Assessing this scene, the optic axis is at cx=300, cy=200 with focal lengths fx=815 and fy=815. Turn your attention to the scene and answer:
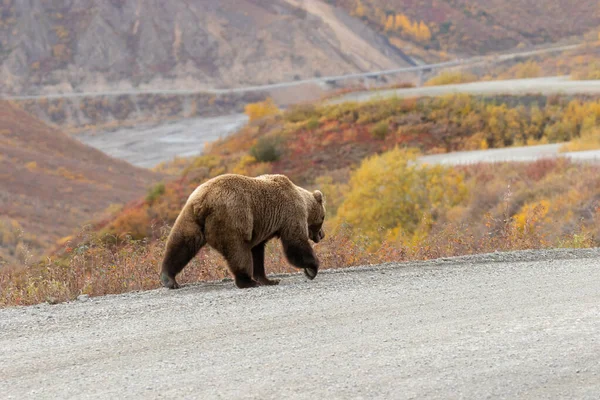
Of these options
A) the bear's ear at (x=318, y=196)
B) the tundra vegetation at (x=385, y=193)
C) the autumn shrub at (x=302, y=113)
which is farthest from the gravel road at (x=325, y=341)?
the autumn shrub at (x=302, y=113)

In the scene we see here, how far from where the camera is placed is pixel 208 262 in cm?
991

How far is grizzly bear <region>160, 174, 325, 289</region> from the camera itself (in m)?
8.30

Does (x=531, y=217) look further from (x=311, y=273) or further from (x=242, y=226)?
(x=242, y=226)

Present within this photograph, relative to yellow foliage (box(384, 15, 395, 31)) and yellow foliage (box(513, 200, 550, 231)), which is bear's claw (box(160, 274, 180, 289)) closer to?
yellow foliage (box(513, 200, 550, 231))

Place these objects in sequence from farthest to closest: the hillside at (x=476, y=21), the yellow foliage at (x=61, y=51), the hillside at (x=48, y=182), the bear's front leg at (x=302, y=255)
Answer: the hillside at (x=476, y=21)
the yellow foliage at (x=61, y=51)
the hillside at (x=48, y=182)
the bear's front leg at (x=302, y=255)

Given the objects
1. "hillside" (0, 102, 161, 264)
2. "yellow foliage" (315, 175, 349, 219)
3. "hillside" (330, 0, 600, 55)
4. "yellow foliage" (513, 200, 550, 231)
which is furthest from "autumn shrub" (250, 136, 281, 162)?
"hillside" (330, 0, 600, 55)

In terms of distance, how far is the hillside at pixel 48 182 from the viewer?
41.4 metres

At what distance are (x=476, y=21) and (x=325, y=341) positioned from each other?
111 metres

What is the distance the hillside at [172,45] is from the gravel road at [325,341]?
89.1 metres

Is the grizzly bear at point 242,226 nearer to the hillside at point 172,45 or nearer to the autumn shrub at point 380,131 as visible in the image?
the autumn shrub at point 380,131

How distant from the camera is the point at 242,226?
8.41 m

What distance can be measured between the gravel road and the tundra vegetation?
166 centimetres

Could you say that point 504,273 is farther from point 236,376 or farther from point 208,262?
point 236,376

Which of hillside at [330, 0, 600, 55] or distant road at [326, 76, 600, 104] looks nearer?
distant road at [326, 76, 600, 104]
